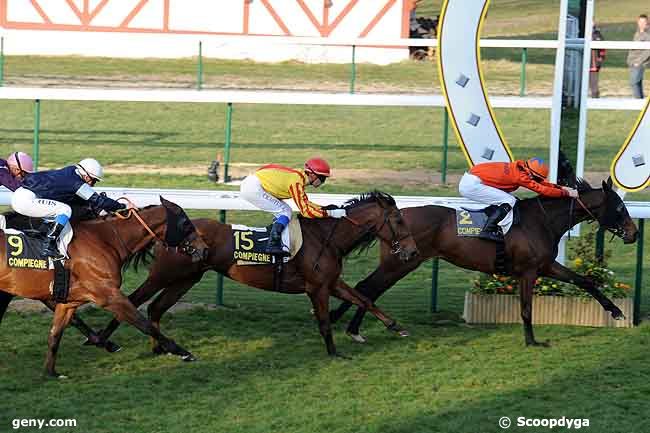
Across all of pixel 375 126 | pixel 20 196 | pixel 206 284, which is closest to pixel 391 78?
pixel 375 126

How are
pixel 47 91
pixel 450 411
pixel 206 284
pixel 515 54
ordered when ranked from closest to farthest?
pixel 450 411
pixel 206 284
pixel 47 91
pixel 515 54

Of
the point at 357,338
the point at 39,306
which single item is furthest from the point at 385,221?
the point at 39,306

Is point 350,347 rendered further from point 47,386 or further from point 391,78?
point 391,78

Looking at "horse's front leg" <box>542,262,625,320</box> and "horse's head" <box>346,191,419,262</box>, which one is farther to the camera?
"horse's front leg" <box>542,262,625,320</box>

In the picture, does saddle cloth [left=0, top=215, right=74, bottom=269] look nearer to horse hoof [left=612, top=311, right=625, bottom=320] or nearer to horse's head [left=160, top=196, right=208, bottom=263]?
horse's head [left=160, top=196, right=208, bottom=263]

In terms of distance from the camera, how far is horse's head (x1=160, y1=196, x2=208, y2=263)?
305 inches

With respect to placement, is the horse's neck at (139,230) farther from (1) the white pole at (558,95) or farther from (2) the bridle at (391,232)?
(1) the white pole at (558,95)

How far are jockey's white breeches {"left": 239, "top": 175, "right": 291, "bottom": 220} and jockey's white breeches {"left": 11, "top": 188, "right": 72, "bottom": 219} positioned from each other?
1.23 m

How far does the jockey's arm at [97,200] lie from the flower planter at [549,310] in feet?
9.61

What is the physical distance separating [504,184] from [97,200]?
9.29 ft

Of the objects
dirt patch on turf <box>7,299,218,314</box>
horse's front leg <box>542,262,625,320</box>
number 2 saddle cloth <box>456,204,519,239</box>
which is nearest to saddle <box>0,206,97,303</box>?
dirt patch on turf <box>7,299,218,314</box>

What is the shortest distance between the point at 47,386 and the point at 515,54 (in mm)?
19060

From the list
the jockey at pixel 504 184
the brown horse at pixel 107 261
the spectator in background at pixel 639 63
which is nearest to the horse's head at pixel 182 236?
the brown horse at pixel 107 261

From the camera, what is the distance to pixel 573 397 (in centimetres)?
748
